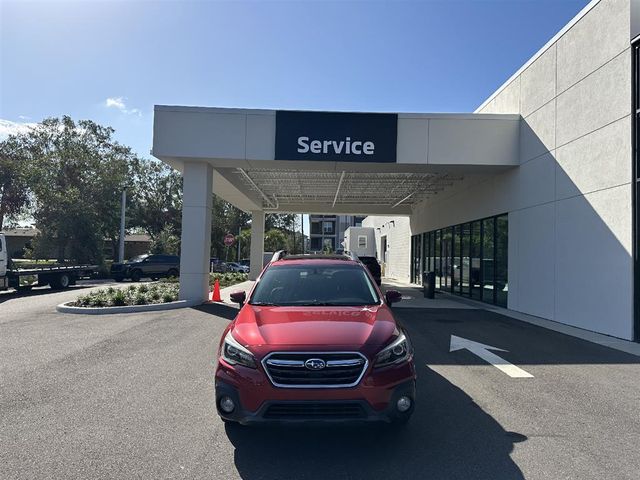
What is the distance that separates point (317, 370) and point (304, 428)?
0.55 m

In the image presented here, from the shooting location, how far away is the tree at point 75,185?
1280 inches

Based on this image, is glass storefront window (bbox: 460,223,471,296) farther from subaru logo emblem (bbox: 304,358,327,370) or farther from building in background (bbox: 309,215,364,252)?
building in background (bbox: 309,215,364,252)

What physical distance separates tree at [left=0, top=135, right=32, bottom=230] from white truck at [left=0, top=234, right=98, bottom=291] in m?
17.3

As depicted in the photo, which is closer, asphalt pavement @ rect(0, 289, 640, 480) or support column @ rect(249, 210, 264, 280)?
asphalt pavement @ rect(0, 289, 640, 480)

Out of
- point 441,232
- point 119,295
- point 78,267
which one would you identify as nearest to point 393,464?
point 119,295

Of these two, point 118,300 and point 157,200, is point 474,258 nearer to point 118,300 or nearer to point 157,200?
point 118,300

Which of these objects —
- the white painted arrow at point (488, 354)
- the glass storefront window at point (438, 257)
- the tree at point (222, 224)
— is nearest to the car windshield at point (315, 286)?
the white painted arrow at point (488, 354)

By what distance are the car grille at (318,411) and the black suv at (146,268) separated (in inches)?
1071

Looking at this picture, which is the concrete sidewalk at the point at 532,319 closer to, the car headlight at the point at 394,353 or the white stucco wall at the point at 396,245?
the car headlight at the point at 394,353

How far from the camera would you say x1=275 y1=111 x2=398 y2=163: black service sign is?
585 inches

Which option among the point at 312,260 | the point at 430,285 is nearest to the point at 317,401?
the point at 312,260

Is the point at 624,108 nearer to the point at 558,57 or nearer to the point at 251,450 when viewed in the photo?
the point at 558,57

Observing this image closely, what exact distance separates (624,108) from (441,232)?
44.7ft

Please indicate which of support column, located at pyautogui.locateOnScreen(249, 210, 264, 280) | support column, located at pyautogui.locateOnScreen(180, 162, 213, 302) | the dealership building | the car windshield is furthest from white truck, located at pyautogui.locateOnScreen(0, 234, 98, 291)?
Result: the car windshield
